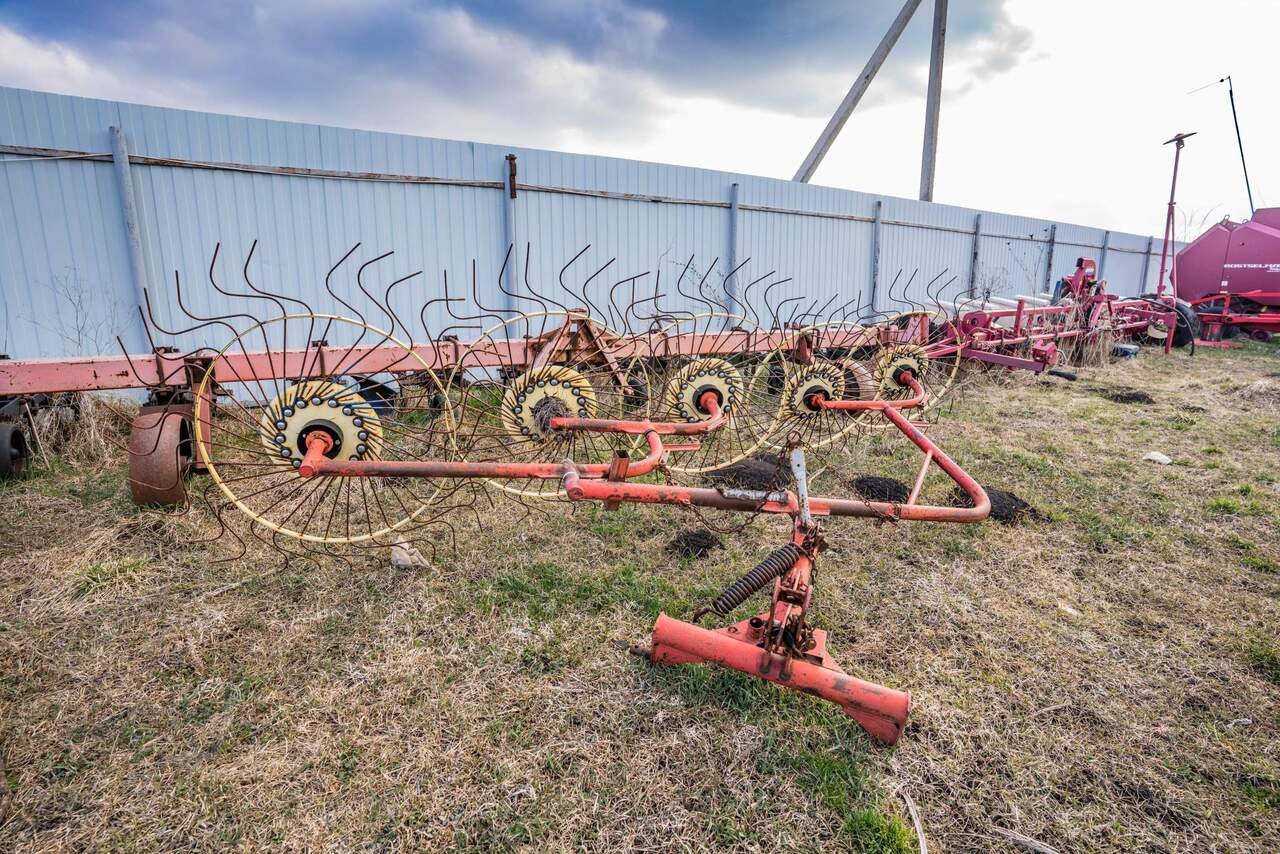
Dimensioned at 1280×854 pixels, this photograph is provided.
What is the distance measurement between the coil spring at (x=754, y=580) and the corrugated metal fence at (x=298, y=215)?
3.64 metres

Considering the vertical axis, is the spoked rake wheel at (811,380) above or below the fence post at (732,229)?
below

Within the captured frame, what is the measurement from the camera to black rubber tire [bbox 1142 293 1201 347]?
35.3 feet

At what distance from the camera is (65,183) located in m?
4.87

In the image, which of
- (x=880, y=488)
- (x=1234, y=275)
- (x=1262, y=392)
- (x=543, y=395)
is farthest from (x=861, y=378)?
(x=1234, y=275)

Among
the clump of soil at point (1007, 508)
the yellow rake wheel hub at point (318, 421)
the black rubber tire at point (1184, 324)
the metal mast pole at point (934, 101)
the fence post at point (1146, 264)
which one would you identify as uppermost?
the metal mast pole at point (934, 101)

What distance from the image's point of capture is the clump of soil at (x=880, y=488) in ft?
13.3

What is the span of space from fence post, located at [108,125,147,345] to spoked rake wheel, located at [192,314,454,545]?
1.93 metres

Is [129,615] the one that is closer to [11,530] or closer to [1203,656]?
[11,530]

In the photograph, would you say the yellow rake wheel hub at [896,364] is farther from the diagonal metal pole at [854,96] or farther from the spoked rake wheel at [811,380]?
the diagonal metal pole at [854,96]

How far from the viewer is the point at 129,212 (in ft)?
16.7

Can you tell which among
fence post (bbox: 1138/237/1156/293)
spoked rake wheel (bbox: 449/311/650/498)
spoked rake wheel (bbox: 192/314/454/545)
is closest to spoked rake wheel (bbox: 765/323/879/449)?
spoked rake wheel (bbox: 449/311/650/498)

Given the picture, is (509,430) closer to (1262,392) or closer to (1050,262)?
(1262,392)

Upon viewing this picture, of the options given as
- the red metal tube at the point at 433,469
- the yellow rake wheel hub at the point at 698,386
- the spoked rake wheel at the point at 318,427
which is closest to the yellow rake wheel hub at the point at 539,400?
the spoked rake wheel at the point at 318,427

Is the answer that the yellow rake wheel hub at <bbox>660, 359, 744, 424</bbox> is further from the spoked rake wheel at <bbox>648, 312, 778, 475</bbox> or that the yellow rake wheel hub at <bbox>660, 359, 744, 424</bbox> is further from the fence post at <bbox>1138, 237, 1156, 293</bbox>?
the fence post at <bbox>1138, 237, 1156, 293</bbox>
